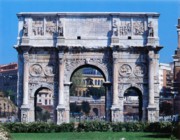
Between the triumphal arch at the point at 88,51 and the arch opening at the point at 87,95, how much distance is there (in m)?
38.9

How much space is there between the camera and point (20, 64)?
41.0 metres

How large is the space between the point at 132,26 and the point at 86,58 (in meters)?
3.69

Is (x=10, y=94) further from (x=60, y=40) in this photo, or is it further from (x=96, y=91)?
(x=60, y=40)

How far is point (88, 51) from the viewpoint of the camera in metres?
40.7

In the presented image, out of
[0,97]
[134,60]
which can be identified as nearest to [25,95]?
[134,60]

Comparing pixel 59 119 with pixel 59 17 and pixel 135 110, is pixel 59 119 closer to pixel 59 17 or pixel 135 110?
pixel 59 17

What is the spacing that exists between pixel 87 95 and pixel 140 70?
71185mm

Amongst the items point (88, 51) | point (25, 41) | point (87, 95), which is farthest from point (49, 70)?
point (87, 95)

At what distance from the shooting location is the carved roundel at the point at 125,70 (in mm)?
40750

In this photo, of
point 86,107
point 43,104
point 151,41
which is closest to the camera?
point 151,41

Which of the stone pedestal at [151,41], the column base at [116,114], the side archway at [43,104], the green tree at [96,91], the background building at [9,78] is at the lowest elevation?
the column base at [116,114]

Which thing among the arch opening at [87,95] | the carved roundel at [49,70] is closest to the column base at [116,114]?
the carved roundel at [49,70]

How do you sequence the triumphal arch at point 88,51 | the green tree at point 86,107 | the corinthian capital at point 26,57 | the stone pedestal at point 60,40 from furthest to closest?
the green tree at point 86,107
the corinthian capital at point 26,57
the triumphal arch at point 88,51
the stone pedestal at point 60,40

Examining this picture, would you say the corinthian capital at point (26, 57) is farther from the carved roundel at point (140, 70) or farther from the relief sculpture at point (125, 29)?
the carved roundel at point (140, 70)
